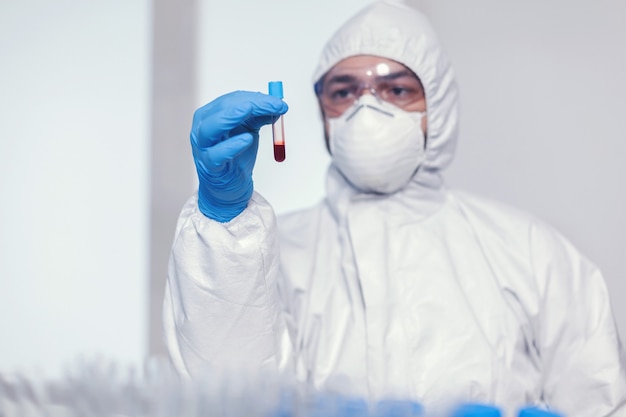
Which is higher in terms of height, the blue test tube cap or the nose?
the nose

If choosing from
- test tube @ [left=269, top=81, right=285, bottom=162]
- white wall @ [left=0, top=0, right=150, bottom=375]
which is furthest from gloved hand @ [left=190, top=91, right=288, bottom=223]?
white wall @ [left=0, top=0, right=150, bottom=375]

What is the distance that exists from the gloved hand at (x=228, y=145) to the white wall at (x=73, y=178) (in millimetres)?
984

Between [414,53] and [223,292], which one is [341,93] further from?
[223,292]

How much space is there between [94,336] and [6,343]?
0.22 meters

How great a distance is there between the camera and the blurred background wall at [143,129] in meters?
1.91

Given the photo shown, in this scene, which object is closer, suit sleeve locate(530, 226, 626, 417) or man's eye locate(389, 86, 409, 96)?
suit sleeve locate(530, 226, 626, 417)

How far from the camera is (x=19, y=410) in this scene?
1.88 feet

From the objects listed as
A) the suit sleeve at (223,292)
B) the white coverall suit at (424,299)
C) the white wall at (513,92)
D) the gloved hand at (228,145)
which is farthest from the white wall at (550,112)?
the gloved hand at (228,145)

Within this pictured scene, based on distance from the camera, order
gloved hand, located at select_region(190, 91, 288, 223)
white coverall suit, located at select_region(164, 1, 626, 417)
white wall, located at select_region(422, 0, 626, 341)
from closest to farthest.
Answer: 1. gloved hand, located at select_region(190, 91, 288, 223)
2. white coverall suit, located at select_region(164, 1, 626, 417)
3. white wall, located at select_region(422, 0, 626, 341)

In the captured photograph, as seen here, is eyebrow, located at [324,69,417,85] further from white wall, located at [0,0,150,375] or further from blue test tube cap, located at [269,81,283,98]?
white wall, located at [0,0,150,375]

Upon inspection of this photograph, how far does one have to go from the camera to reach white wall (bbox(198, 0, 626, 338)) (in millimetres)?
1786

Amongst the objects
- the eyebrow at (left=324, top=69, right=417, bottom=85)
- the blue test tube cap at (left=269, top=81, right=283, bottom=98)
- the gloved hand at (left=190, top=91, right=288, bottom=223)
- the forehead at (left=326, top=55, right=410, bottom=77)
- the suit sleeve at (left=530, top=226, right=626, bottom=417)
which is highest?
the forehead at (left=326, top=55, right=410, bottom=77)

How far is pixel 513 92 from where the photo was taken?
1943mm

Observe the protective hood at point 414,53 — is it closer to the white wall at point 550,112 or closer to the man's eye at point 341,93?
the man's eye at point 341,93
